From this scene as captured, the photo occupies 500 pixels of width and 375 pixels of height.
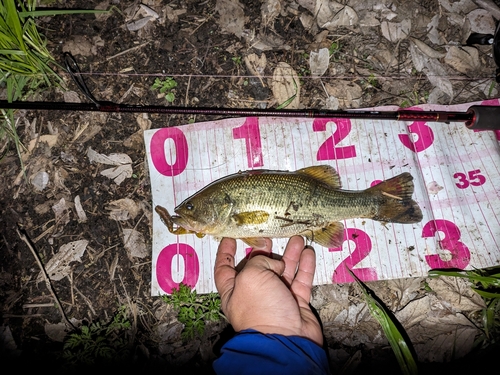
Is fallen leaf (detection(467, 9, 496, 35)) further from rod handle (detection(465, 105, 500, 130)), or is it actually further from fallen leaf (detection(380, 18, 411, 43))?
rod handle (detection(465, 105, 500, 130))


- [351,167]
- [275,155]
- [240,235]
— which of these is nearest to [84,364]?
[240,235]

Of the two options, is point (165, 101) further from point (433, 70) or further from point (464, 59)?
point (464, 59)

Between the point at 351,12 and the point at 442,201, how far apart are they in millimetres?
2438

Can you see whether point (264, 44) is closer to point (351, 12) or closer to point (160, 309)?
point (351, 12)

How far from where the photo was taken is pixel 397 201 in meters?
3.46

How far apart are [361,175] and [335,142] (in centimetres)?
47

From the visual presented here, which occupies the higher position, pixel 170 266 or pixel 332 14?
pixel 332 14

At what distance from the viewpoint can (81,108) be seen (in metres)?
3.41

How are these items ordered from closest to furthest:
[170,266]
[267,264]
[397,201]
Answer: [267,264] < [397,201] < [170,266]

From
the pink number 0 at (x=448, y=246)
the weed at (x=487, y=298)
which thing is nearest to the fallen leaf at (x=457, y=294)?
the weed at (x=487, y=298)

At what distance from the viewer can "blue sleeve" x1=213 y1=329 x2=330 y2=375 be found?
2564 mm

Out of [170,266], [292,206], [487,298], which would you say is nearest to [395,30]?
[292,206]

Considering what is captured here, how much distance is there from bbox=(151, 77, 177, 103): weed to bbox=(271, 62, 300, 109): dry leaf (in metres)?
1.19

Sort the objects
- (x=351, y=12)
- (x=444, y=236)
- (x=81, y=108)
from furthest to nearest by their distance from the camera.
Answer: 1. (x=351, y=12)
2. (x=444, y=236)
3. (x=81, y=108)
